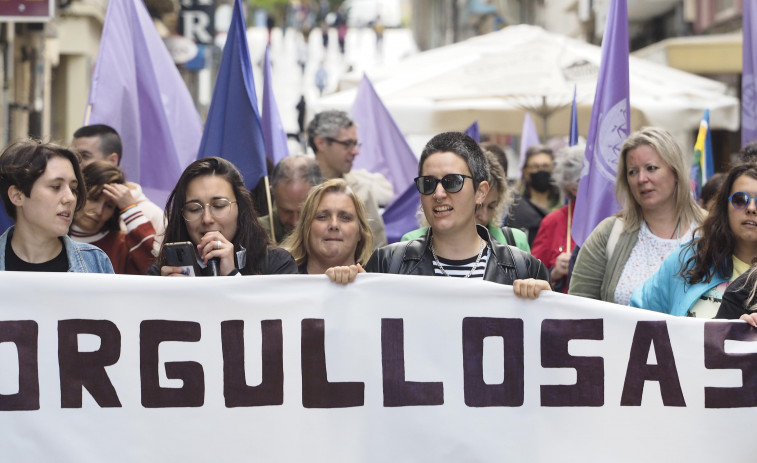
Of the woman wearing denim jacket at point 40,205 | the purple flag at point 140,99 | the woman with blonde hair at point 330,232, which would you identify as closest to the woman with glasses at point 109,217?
the woman with blonde hair at point 330,232

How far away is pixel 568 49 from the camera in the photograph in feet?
37.8

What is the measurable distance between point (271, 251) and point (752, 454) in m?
1.88

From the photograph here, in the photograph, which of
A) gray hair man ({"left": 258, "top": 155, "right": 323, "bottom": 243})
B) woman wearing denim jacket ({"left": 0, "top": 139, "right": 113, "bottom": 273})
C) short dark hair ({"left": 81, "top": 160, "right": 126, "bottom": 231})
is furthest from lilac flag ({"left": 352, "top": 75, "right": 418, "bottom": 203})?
woman wearing denim jacket ({"left": 0, "top": 139, "right": 113, "bottom": 273})

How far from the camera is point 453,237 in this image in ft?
14.9

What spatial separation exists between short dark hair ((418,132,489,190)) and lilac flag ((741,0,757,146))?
124 inches

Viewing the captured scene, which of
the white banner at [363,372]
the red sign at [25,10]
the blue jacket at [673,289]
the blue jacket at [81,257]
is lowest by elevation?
the white banner at [363,372]

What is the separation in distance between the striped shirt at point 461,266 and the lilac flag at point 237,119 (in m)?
2.13

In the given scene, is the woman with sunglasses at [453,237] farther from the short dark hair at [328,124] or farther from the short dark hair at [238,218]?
the short dark hair at [328,124]

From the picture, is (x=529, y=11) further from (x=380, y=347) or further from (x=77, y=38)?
(x=380, y=347)

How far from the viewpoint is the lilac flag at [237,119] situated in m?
6.60

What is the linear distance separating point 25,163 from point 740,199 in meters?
2.61

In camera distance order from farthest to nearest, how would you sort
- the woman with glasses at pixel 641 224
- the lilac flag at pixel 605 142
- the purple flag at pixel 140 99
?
the purple flag at pixel 140 99
the lilac flag at pixel 605 142
the woman with glasses at pixel 641 224

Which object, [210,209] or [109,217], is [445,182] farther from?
[109,217]

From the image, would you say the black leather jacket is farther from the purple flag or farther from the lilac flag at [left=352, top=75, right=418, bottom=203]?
the lilac flag at [left=352, top=75, right=418, bottom=203]
